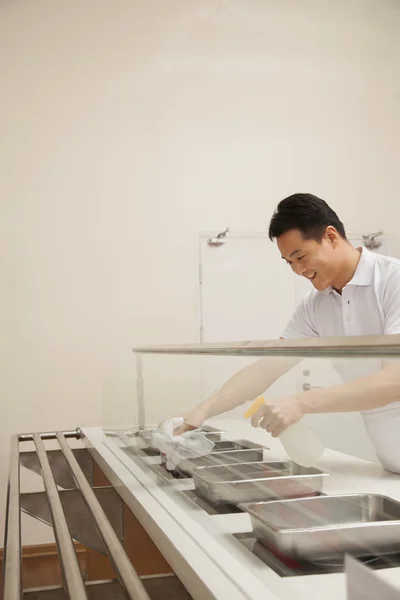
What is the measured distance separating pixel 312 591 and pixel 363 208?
4070mm

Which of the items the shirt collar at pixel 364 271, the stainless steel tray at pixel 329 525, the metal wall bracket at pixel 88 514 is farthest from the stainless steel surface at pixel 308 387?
the shirt collar at pixel 364 271

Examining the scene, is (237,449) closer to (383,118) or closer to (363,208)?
(363,208)

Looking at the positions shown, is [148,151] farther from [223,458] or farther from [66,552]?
[66,552]

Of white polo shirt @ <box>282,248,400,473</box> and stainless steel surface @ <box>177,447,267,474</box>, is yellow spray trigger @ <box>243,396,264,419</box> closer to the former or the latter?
stainless steel surface @ <box>177,447,267,474</box>

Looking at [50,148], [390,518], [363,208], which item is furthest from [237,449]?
[363,208]

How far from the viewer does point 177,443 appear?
4.85 feet

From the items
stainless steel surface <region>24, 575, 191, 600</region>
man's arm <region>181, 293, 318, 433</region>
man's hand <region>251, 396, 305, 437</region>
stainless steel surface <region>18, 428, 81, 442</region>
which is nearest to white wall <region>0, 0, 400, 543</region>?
stainless steel surface <region>18, 428, 81, 442</region>

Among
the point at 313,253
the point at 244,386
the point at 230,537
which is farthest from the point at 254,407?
the point at 313,253

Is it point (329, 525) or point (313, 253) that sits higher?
point (313, 253)

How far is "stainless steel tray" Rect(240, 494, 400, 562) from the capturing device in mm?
745

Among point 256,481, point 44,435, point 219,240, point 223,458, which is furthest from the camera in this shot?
point 219,240

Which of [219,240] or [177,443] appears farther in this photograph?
[219,240]

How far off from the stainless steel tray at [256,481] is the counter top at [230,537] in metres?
0.02

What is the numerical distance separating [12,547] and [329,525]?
0.60m
